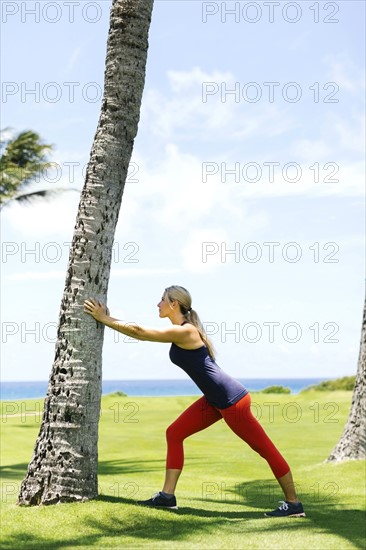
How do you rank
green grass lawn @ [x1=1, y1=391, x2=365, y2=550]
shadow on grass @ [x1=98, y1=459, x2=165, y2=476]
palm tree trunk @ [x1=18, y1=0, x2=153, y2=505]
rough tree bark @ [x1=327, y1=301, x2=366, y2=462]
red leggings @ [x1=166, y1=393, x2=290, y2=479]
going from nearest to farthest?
green grass lawn @ [x1=1, y1=391, x2=365, y2=550] < red leggings @ [x1=166, y1=393, x2=290, y2=479] < palm tree trunk @ [x1=18, y1=0, x2=153, y2=505] < rough tree bark @ [x1=327, y1=301, x2=366, y2=462] < shadow on grass @ [x1=98, y1=459, x2=165, y2=476]

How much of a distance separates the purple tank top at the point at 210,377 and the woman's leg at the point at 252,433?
10 centimetres

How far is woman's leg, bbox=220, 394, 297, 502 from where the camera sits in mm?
8680

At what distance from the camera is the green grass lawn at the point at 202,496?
8164mm

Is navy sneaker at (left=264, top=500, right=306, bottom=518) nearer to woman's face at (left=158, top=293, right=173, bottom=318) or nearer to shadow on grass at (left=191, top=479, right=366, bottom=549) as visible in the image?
shadow on grass at (left=191, top=479, right=366, bottom=549)

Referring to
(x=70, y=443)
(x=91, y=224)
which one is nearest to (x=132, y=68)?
(x=91, y=224)

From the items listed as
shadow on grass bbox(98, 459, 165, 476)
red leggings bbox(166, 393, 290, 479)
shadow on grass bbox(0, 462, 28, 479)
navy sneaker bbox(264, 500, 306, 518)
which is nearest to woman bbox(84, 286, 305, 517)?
red leggings bbox(166, 393, 290, 479)

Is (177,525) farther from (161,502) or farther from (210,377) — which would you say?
(210,377)

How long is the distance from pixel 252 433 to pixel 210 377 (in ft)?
2.66

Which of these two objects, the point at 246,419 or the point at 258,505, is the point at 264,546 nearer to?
the point at 246,419

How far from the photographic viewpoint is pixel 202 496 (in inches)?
466

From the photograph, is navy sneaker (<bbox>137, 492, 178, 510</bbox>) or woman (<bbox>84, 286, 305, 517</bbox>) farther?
navy sneaker (<bbox>137, 492, 178, 510</bbox>)

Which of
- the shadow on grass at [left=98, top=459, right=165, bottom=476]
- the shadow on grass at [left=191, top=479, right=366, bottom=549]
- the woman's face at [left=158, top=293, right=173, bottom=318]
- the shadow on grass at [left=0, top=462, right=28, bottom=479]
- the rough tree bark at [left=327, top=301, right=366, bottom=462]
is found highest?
the woman's face at [left=158, top=293, right=173, bottom=318]

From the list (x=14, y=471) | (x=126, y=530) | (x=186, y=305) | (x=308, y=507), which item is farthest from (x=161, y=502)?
(x=14, y=471)

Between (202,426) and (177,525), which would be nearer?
(177,525)
